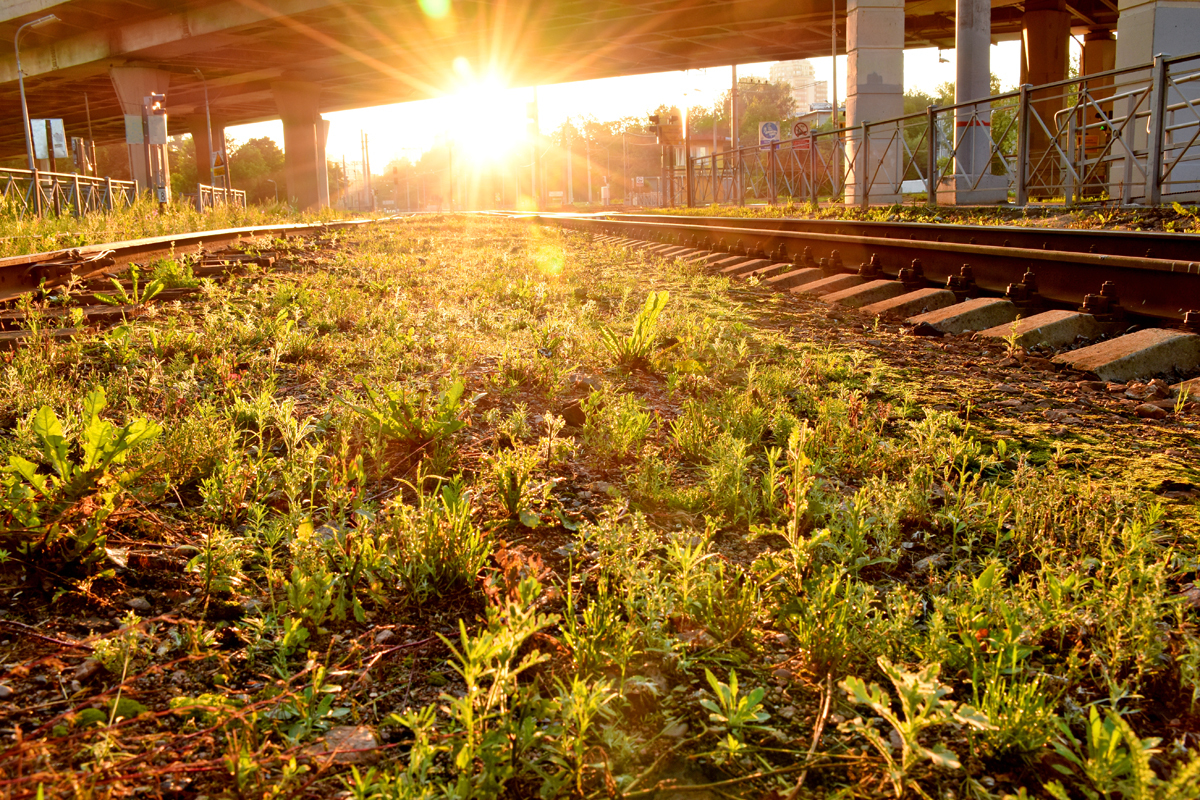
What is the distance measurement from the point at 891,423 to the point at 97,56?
37452 millimetres

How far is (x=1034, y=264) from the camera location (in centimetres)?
647

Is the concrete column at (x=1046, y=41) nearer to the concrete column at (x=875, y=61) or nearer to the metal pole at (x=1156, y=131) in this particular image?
the concrete column at (x=875, y=61)

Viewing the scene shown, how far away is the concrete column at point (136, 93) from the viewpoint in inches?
1304

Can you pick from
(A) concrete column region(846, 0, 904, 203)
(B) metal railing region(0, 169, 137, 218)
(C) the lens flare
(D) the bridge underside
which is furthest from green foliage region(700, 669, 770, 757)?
(C) the lens flare

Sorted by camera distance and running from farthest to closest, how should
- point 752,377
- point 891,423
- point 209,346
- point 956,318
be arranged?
1. point 956,318
2. point 209,346
3. point 752,377
4. point 891,423

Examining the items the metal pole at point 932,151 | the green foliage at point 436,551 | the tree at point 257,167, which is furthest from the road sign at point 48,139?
the green foliage at point 436,551

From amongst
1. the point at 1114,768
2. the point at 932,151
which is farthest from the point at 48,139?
the point at 1114,768

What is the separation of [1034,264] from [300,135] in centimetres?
4221

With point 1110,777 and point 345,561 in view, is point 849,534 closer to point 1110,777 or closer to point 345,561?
point 1110,777

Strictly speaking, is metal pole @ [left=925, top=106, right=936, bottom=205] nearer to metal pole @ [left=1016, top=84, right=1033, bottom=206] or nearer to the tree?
metal pole @ [left=1016, top=84, right=1033, bottom=206]

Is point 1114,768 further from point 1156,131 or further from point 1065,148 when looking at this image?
point 1065,148

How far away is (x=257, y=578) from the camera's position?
223 cm

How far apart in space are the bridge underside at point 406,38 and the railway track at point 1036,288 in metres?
21.5

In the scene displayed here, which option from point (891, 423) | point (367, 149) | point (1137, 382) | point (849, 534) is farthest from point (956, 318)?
point (367, 149)
